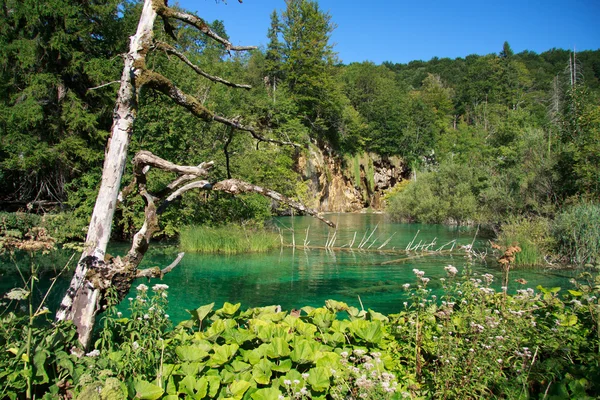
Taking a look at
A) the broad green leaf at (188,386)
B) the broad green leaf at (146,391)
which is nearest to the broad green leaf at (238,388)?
the broad green leaf at (188,386)

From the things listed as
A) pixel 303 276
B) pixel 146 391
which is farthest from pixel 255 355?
pixel 303 276

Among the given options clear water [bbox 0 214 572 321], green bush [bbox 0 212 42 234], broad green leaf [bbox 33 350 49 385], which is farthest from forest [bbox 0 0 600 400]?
clear water [bbox 0 214 572 321]

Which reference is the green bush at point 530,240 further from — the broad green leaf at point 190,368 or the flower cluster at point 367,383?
the broad green leaf at point 190,368

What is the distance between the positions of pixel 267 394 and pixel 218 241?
1499cm

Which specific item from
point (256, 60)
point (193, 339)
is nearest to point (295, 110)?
point (256, 60)

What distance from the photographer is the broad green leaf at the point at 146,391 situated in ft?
9.16

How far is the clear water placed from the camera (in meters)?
10.2

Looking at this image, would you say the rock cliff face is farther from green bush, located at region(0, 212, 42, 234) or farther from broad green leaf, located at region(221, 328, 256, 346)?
broad green leaf, located at region(221, 328, 256, 346)

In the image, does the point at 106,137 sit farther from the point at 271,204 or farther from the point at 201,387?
the point at 201,387

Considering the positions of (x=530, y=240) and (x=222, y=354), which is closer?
(x=222, y=354)

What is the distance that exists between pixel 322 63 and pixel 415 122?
19190 mm

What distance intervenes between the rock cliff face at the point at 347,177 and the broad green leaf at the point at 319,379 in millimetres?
38817

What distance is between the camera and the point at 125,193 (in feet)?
14.8

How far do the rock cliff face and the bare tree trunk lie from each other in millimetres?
37981
